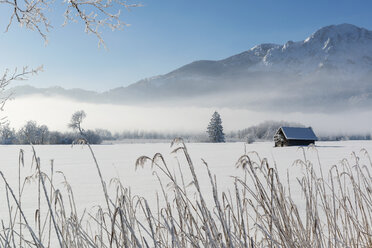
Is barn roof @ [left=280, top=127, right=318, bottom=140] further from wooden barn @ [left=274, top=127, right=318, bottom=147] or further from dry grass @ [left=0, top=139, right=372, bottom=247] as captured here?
dry grass @ [left=0, top=139, right=372, bottom=247]

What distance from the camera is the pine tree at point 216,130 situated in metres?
72.8

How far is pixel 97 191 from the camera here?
9.12 m

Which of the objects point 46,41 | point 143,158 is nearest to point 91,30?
point 46,41

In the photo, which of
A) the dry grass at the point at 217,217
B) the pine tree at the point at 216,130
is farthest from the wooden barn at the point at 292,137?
the dry grass at the point at 217,217

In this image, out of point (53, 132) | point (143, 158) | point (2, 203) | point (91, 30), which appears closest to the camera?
point (143, 158)

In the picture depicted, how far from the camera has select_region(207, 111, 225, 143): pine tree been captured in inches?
2867

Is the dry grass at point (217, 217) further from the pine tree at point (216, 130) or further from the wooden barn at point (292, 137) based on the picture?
the pine tree at point (216, 130)

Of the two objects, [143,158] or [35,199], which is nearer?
[143,158]

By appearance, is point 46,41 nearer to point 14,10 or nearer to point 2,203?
point 14,10

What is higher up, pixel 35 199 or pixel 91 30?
pixel 91 30

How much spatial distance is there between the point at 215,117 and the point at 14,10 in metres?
69.7

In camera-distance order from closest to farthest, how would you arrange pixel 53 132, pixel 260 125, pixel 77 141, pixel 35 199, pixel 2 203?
pixel 77 141
pixel 2 203
pixel 35 199
pixel 53 132
pixel 260 125

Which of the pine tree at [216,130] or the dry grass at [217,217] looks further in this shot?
the pine tree at [216,130]

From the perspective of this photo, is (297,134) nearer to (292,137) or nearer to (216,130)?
(292,137)
